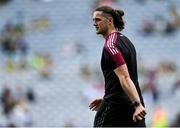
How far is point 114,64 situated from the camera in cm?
485

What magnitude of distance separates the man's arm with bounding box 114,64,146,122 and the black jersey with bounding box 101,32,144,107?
6 centimetres

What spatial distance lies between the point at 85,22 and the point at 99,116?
6.59 m

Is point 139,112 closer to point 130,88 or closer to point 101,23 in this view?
point 130,88

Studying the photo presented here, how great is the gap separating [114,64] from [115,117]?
402mm

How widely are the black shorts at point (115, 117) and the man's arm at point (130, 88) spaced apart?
17 centimetres

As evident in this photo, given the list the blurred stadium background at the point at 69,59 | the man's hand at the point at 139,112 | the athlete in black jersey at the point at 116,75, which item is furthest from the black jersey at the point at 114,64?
the blurred stadium background at the point at 69,59

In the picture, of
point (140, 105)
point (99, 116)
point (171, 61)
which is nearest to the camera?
point (140, 105)

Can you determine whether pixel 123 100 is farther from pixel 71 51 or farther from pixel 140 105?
pixel 71 51

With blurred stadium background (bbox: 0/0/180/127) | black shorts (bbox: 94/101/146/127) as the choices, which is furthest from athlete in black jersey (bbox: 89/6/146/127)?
blurred stadium background (bbox: 0/0/180/127)

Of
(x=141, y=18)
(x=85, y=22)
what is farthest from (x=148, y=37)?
(x=85, y=22)

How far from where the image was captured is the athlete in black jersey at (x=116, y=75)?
4820 millimetres

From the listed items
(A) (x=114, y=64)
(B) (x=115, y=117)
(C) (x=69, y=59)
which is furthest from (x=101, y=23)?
(C) (x=69, y=59)

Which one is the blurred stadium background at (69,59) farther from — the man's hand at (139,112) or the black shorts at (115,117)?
the man's hand at (139,112)

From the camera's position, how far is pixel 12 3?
11867 mm
